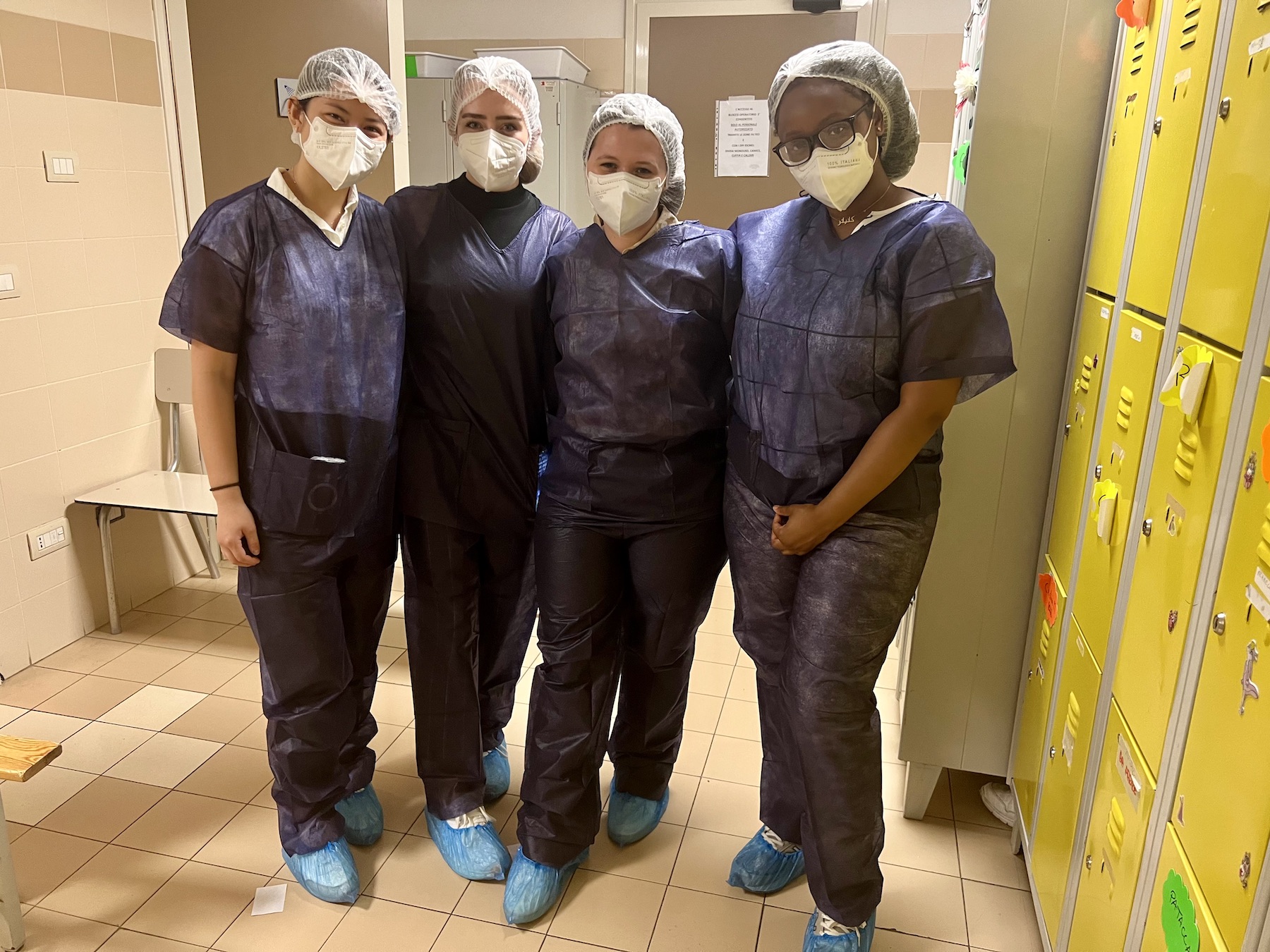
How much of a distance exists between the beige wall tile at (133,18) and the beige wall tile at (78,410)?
1.06 meters

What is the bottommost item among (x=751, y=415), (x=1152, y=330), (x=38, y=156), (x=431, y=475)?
(x=431, y=475)

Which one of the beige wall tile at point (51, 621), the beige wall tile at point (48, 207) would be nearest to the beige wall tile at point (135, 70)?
the beige wall tile at point (48, 207)

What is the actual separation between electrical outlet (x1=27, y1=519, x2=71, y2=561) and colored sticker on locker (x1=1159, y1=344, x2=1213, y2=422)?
288 cm

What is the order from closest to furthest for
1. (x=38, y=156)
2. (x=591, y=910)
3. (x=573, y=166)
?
(x=591, y=910) < (x=38, y=156) < (x=573, y=166)

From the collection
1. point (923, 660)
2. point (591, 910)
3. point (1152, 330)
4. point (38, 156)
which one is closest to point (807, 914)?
point (591, 910)

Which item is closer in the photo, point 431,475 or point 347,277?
point 347,277

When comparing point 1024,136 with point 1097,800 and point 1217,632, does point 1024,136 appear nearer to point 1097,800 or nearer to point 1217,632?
point 1217,632

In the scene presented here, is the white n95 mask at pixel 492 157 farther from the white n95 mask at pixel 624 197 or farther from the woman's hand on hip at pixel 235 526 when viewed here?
the woman's hand on hip at pixel 235 526

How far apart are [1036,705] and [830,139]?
3.79 feet

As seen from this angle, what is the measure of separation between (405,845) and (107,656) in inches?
53.8

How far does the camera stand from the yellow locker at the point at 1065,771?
151 centimetres

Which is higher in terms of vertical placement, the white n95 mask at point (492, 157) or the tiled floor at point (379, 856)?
the white n95 mask at point (492, 157)

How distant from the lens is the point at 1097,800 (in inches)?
56.2

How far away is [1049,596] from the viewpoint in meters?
1.77
